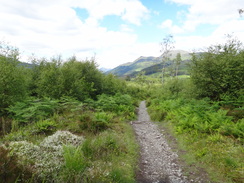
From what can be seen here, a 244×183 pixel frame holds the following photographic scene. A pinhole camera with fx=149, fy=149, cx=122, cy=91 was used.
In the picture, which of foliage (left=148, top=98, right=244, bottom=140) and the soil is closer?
the soil

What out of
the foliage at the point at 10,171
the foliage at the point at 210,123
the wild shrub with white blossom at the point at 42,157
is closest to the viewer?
the foliage at the point at 10,171

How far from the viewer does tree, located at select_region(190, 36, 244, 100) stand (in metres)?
12.2

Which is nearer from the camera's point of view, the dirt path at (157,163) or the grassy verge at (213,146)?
the grassy verge at (213,146)

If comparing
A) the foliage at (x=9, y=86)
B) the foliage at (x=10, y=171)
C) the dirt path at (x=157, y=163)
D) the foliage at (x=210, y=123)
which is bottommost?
the dirt path at (x=157, y=163)

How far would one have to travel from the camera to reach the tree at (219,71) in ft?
40.2

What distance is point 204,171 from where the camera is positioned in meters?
5.85

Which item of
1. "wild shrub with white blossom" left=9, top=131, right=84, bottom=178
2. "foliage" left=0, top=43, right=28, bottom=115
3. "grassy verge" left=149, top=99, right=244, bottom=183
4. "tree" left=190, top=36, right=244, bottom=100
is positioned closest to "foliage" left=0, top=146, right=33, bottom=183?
"wild shrub with white blossom" left=9, top=131, right=84, bottom=178

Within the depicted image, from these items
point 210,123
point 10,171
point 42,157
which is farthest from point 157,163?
point 10,171

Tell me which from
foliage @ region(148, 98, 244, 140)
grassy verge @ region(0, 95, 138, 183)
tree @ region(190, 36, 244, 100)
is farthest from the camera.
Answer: tree @ region(190, 36, 244, 100)

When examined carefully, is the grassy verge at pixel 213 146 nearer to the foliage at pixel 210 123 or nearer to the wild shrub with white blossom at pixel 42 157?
the foliage at pixel 210 123

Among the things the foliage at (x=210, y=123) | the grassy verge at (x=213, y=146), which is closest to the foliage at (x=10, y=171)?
the grassy verge at (x=213, y=146)

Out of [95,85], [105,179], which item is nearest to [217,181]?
[105,179]

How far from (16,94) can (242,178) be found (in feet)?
47.2

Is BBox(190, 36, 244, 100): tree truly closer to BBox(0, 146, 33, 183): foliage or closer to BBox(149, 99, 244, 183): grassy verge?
BBox(149, 99, 244, 183): grassy verge
